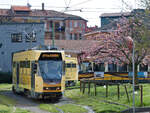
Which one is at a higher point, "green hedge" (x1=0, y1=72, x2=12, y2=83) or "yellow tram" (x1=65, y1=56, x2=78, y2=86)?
"yellow tram" (x1=65, y1=56, x2=78, y2=86)

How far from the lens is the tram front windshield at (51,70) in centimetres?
2628

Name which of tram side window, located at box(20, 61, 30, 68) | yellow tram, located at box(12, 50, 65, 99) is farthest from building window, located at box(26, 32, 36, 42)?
yellow tram, located at box(12, 50, 65, 99)

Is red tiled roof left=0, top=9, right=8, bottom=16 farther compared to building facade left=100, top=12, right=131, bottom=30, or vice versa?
red tiled roof left=0, top=9, right=8, bottom=16

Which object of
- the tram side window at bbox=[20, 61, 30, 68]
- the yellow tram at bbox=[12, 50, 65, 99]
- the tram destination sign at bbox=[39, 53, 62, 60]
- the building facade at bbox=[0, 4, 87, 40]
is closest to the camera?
the yellow tram at bbox=[12, 50, 65, 99]

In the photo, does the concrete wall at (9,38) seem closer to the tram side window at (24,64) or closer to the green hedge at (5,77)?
the green hedge at (5,77)

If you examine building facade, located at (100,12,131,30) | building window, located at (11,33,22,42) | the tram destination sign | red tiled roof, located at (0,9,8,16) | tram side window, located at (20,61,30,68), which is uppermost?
red tiled roof, located at (0,9,8,16)

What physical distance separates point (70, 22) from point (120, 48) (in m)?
73.4

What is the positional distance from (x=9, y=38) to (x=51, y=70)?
111ft

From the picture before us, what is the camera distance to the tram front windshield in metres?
26.3

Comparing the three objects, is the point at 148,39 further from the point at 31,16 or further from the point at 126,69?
the point at 31,16

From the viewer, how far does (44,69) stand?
2641cm

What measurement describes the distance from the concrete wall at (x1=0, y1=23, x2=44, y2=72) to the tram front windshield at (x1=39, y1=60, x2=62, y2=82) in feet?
107

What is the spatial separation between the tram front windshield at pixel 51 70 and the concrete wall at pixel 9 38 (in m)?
32.6

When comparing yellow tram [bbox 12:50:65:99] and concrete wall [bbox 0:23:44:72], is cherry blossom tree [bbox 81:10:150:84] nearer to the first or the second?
yellow tram [bbox 12:50:65:99]
